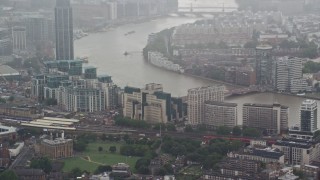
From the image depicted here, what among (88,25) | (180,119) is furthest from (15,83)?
(88,25)

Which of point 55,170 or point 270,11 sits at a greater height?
point 270,11

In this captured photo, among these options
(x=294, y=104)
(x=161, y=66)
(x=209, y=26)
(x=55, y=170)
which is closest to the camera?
(x=55, y=170)

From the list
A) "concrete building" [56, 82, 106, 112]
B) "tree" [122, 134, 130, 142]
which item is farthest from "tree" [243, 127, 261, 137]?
"concrete building" [56, 82, 106, 112]

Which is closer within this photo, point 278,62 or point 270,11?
point 278,62

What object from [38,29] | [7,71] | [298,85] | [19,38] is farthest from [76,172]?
[38,29]

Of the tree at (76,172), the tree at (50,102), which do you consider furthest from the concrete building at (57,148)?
the tree at (50,102)

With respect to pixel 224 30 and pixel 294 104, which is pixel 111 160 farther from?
pixel 224 30
